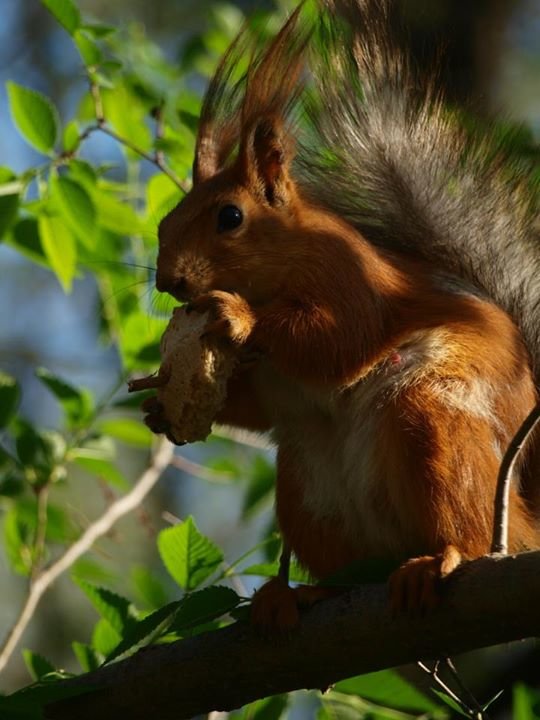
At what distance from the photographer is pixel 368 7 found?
9.00 ft

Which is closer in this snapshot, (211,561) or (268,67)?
(211,561)

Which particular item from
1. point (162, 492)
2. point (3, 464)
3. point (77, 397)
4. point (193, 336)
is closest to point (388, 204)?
point (193, 336)

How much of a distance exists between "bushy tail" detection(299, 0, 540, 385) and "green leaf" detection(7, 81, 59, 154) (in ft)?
1.89

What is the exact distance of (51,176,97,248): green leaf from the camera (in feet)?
9.05

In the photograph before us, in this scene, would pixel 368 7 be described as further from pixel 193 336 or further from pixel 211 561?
pixel 211 561

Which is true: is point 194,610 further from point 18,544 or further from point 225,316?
point 18,544

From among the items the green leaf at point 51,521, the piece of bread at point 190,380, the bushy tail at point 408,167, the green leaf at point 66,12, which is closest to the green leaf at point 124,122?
the green leaf at point 66,12

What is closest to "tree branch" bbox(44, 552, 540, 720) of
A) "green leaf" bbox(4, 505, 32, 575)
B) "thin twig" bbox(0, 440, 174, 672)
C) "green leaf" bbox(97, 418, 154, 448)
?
"thin twig" bbox(0, 440, 174, 672)

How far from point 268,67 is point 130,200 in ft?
3.32

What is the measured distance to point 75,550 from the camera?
9.40 feet

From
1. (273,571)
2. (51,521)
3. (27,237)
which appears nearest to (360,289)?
(273,571)

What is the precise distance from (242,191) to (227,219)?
10 centimetres

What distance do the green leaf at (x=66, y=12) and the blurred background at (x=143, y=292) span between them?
423 millimetres

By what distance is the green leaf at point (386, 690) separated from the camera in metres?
2.33
